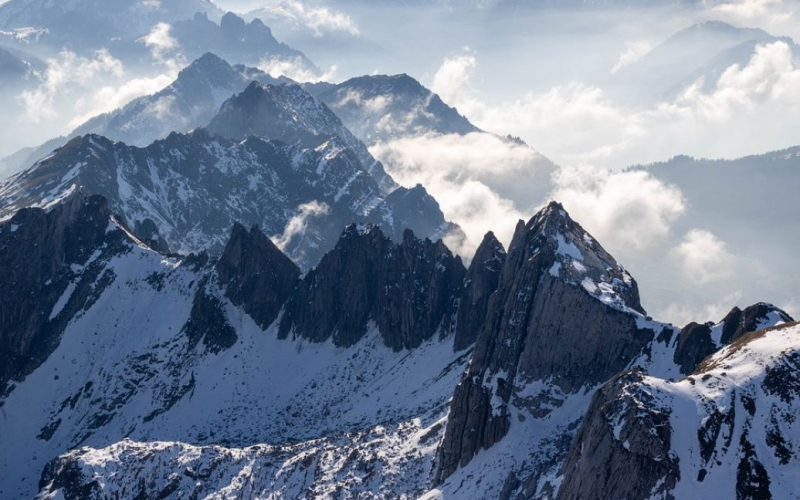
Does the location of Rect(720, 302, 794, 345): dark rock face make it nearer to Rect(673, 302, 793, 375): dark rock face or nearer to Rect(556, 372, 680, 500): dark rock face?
Rect(673, 302, 793, 375): dark rock face

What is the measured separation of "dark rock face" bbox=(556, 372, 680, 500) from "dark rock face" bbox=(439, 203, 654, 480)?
44.2 meters

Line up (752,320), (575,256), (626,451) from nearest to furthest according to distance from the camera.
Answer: (626,451), (752,320), (575,256)

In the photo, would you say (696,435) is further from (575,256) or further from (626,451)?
(575,256)

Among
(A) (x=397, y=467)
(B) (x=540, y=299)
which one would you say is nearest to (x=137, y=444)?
(A) (x=397, y=467)

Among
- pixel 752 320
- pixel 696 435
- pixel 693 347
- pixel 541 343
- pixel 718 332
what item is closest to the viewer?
pixel 696 435

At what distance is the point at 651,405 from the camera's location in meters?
107

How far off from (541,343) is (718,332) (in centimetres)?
3392

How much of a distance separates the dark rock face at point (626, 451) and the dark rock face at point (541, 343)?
44.2 meters

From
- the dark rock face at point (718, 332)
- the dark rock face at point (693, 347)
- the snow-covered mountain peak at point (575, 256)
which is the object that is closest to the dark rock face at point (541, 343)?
the snow-covered mountain peak at point (575, 256)

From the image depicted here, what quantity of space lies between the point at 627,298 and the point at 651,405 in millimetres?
74516

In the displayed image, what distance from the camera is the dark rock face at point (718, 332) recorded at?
14750 cm

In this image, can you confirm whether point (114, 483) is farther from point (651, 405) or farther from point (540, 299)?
point (651, 405)

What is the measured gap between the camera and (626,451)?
10294cm

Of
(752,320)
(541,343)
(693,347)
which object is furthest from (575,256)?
(752,320)
